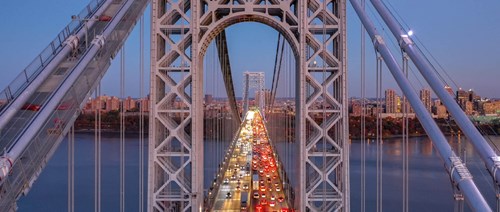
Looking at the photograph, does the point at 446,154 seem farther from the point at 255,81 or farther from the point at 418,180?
the point at 255,81

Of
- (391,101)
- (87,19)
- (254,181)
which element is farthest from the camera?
(254,181)

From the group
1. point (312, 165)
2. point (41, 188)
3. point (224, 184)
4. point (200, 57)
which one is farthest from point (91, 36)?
point (41, 188)

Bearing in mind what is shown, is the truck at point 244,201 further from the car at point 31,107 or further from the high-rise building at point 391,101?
the car at point 31,107


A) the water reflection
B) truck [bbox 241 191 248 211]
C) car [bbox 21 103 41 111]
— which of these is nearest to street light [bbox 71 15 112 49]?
car [bbox 21 103 41 111]

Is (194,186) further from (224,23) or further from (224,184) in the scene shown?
(224,184)

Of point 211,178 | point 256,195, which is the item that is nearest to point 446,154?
point 256,195

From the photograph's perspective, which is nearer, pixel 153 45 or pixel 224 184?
pixel 153 45

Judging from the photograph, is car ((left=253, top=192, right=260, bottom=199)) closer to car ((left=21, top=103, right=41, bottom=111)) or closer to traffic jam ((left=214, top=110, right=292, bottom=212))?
traffic jam ((left=214, top=110, right=292, bottom=212))
